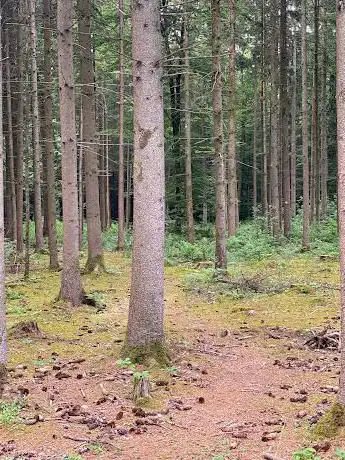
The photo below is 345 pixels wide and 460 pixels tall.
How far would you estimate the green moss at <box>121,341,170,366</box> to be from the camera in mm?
6438

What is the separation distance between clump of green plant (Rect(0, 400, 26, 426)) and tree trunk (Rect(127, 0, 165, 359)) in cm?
172

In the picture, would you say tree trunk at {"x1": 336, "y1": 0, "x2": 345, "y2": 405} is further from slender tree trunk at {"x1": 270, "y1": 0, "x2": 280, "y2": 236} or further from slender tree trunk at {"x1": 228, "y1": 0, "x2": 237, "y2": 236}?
slender tree trunk at {"x1": 270, "y1": 0, "x2": 280, "y2": 236}

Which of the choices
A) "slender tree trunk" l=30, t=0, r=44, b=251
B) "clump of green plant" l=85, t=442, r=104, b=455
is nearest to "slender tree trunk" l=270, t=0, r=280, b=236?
"slender tree trunk" l=30, t=0, r=44, b=251

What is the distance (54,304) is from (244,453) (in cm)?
649

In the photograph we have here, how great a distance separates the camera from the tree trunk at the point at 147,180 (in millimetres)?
6441

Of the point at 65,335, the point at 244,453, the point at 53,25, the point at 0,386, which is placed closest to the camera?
the point at 244,453

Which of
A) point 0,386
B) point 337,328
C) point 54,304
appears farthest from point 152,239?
point 54,304

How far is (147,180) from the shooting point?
6.43 meters

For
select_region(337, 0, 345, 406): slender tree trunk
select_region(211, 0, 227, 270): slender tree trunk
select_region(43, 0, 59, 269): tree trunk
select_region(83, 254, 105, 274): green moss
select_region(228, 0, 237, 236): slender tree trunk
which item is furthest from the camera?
select_region(228, 0, 237, 236): slender tree trunk

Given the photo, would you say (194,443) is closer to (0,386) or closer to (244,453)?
(244,453)

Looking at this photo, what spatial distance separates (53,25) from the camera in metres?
15.3

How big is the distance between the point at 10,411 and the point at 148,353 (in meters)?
1.94

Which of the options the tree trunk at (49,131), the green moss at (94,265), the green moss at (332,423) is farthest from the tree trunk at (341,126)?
the green moss at (94,265)

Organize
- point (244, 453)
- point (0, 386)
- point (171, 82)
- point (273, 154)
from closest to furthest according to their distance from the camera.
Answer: point (244, 453), point (0, 386), point (273, 154), point (171, 82)
